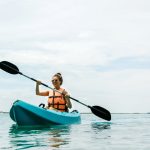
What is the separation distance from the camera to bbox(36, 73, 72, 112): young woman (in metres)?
15.4

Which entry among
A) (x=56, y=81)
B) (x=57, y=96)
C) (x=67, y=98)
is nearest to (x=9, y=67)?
A: (x=56, y=81)

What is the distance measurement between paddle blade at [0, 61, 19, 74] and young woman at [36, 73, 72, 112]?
3.98 ft

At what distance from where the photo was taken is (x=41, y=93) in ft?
51.5

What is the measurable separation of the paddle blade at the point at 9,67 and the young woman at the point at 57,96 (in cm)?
121

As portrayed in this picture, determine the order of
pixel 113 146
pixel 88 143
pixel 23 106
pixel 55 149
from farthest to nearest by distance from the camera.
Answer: pixel 23 106
pixel 88 143
pixel 113 146
pixel 55 149

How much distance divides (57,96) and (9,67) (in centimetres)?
243

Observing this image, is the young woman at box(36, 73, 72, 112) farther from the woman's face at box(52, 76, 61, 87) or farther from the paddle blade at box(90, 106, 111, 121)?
the paddle blade at box(90, 106, 111, 121)

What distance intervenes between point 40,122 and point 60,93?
64.5 inches

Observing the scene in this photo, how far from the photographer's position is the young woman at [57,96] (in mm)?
15367

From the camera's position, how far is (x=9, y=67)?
14797 millimetres

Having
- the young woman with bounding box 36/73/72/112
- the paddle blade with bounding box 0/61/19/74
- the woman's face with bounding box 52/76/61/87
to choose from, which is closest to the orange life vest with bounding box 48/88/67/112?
the young woman with bounding box 36/73/72/112

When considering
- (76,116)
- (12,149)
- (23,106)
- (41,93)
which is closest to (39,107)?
(23,106)

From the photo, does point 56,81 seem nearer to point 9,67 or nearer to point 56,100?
point 56,100

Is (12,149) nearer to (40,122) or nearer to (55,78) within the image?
(40,122)
